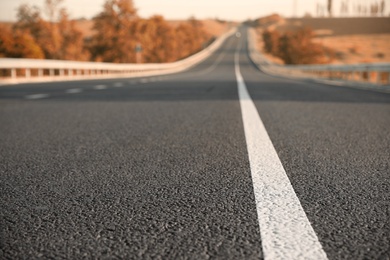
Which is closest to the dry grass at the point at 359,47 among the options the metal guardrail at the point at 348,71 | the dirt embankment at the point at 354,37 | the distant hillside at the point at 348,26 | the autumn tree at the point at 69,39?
the dirt embankment at the point at 354,37

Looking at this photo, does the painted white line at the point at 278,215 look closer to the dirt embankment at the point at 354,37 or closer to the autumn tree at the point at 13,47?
the autumn tree at the point at 13,47

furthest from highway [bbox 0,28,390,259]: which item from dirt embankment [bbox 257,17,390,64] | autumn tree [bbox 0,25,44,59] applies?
dirt embankment [bbox 257,17,390,64]

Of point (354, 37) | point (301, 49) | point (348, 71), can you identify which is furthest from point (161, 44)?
point (348, 71)

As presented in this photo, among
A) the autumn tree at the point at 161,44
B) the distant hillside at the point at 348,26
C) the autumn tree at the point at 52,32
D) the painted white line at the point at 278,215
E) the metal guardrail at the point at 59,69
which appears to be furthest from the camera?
the distant hillside at the point at 348,26

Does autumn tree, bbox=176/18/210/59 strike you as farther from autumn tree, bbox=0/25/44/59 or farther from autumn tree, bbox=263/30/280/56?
autumn tree, bbox=0/25/44/59

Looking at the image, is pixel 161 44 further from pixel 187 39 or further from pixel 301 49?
pixel 301 49

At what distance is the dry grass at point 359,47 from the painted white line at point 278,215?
9331 cm

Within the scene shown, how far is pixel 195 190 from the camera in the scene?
280cm

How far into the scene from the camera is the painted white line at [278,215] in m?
1.83

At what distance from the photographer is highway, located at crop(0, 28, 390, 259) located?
6.31 feet

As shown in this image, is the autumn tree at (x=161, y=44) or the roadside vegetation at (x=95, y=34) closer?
the roadside vegetation at (x=95, y=34)

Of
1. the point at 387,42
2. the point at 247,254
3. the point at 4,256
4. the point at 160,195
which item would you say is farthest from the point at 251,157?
the point at 387,42

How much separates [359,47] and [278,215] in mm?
132614

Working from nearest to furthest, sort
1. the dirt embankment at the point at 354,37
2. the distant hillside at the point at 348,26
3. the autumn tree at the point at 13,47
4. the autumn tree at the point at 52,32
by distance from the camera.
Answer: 1. the autumn tree at the point at 13,47
2. the autumn tree at the point at 52,32
3. the dirt embankment at the point at 354,37
4. the distant hillside at the point at 348,26
